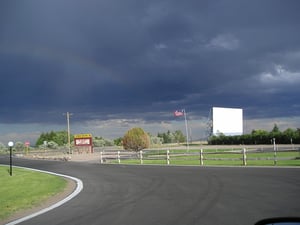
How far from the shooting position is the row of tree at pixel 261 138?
8044 centimetres

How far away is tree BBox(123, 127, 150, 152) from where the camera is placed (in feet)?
196

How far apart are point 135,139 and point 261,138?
124ft

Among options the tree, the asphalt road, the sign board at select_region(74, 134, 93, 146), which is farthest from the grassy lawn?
the sign board at select_region(74, 134, 93, 146)

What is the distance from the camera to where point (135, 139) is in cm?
5991

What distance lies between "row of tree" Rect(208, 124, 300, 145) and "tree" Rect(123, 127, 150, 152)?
30.5 m

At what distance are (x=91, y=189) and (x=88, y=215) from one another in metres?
6.28

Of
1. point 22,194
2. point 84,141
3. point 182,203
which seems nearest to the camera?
point 182,203

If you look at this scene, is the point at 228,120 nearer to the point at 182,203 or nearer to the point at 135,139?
the point at 135,139

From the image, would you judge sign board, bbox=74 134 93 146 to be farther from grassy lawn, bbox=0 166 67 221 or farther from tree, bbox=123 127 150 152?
grassy lawn, bbox=0 166 67 221

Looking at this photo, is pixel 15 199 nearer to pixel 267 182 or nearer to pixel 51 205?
pixel 51 205

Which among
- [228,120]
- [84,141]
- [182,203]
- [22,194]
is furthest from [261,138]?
[182,203]

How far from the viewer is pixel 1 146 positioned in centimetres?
10838

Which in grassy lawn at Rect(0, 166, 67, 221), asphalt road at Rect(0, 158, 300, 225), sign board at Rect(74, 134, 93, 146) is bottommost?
grassy lawn at Rect(0, 166, 67, 221)

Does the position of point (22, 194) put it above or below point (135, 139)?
below
